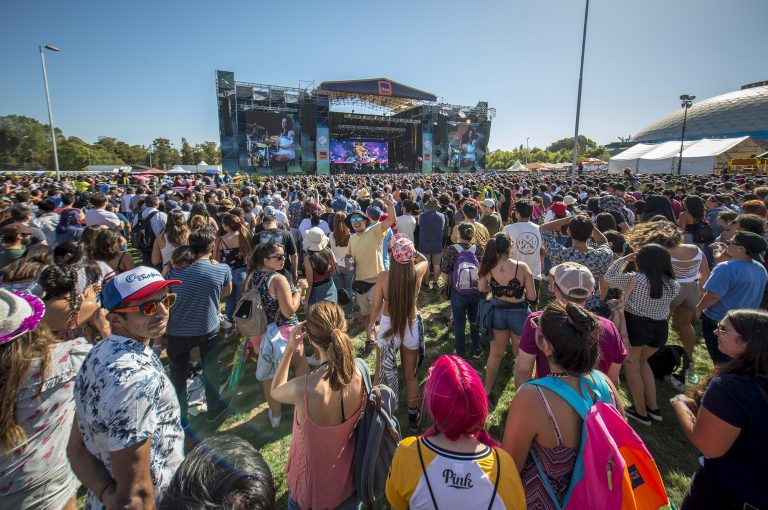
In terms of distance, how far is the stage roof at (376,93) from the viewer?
3450 centimetres

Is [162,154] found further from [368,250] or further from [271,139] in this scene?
[368,250]

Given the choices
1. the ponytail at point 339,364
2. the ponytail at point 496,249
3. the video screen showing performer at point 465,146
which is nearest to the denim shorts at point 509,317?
the ponytail at point 496,249

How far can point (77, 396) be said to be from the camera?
1390mm

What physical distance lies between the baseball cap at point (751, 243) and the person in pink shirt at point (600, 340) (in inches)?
69.3

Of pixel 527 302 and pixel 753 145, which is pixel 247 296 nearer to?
pixel 527 302

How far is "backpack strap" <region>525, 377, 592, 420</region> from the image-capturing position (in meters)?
1.49

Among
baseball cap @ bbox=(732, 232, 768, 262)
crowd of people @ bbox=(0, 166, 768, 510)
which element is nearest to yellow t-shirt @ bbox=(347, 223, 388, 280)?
crowd of people @ bbox=(0, 166, 768, 510)

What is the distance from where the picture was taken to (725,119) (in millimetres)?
58531

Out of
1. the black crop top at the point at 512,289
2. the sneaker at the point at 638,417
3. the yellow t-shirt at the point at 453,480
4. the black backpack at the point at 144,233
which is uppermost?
the black backpack at the point at 144,233

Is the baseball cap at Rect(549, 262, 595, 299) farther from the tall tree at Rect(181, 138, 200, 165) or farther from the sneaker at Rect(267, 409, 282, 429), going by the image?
the tall tree at Rect(181, 138, 200, 165)

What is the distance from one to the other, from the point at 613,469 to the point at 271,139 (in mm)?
35213

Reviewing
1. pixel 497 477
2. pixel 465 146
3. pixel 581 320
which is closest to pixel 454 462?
pixel 497 477

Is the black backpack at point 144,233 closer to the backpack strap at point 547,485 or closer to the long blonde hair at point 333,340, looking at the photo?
the long blonde hair at point 333,340

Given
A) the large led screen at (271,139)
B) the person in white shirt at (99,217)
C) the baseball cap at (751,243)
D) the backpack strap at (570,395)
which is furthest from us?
the large led screen at (271,139)
